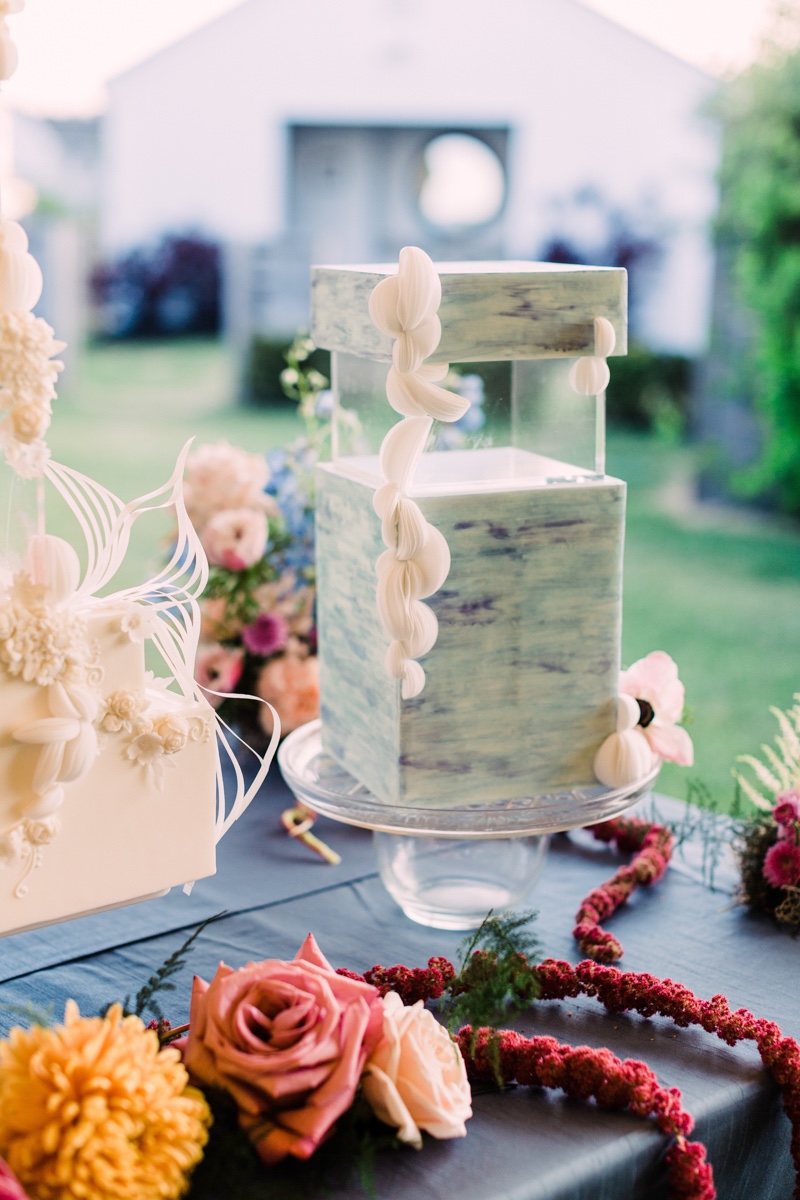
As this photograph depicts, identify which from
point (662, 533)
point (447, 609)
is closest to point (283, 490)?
point (447, 609)

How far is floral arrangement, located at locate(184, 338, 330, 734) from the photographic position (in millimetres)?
1611

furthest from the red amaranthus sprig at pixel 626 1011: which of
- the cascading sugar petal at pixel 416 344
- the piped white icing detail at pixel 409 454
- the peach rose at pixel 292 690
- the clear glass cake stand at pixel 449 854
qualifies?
the peach rose at pixel 292 690

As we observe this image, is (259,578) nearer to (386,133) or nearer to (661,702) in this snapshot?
(661,702)

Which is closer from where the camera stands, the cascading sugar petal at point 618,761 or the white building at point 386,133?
the cascading sugar petal at point 618,761

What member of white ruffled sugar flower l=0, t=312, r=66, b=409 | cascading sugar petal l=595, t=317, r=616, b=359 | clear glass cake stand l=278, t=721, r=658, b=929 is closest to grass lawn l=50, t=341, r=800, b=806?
clear glass cake stand l=278, t=721, r=658, b=929

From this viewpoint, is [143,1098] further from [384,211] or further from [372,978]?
[384,211]

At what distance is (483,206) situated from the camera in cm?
772

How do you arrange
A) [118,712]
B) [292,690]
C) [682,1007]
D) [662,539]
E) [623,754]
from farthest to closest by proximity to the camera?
[662,539] → [292,690] → [623,754] → [682,1007] → [118,712]

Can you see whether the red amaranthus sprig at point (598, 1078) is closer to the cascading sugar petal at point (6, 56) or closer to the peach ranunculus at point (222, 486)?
the cascading sugar petal at point (6, 56)

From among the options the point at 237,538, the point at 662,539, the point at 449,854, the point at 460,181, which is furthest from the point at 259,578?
the point at 460,181

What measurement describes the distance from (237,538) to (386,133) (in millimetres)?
6834

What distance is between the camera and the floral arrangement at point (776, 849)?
3.87 ft

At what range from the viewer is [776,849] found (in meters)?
1.19

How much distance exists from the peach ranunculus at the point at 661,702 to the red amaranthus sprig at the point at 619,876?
0.13 meters
